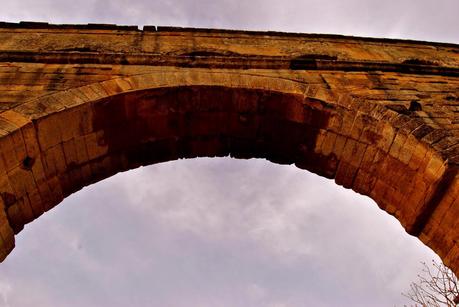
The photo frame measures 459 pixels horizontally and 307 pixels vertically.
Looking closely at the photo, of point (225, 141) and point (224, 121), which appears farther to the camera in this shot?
point (225, 141)

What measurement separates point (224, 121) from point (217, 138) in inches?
9.9

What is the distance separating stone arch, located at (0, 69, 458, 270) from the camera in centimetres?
496

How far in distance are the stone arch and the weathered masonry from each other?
0.04 ft

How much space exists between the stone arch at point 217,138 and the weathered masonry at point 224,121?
0.01 m

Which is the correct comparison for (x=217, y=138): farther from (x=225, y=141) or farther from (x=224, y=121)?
(x=224, y=121)

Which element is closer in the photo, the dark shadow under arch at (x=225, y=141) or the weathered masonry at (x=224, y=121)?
the weathered masonry at (x=224, y=121)

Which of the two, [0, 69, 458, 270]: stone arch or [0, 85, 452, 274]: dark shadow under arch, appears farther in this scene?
[0, 85, 452, 274]: dark shadow under arch

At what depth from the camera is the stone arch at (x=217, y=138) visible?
4.96 m

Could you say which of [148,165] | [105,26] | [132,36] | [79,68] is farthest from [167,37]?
[148,165]

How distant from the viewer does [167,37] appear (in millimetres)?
7266

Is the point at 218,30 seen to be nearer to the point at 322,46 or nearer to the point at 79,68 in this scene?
the point at 322,46

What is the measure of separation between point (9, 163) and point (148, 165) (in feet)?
5.59

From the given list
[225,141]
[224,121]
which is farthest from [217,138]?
[224,121]

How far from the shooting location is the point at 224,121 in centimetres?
596
